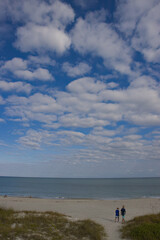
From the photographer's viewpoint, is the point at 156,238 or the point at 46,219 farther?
the point at 46,219

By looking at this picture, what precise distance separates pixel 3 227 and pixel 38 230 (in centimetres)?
242

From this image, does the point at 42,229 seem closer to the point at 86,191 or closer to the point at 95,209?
the point at 95,209

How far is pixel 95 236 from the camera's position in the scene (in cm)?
1219

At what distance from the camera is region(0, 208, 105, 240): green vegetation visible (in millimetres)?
11906

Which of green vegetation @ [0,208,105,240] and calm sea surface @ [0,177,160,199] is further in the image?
→ calm sea surface @ [0,177,160,199]

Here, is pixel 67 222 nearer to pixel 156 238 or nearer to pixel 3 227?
pixel 3 227

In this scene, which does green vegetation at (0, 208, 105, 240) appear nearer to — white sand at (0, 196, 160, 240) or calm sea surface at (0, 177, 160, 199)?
white sand at (0, 196, 160, 240)

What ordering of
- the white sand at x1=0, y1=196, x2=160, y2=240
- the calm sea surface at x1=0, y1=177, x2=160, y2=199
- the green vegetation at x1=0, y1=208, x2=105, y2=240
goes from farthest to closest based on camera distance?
the calm sea surface at x1=0, y1=177, x2=160, y2=199
the white sand at x1=0, y1=196, x2=160, y2=240
the green vegetation at x1=0, y1=208, x2=105, y2=240

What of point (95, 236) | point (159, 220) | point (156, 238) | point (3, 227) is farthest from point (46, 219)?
point (159, 220)

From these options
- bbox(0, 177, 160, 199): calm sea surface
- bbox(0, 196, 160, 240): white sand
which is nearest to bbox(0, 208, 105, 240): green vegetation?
bbox(0, 196, 160, 240): white sand

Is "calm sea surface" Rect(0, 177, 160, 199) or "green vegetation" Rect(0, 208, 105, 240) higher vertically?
"green vegetation" Rect(0, 208, 105, 240)

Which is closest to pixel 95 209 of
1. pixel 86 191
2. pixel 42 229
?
pixel 42 229

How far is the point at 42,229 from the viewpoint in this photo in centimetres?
1336

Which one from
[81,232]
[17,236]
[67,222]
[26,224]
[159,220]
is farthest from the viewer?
[159,220]
